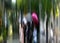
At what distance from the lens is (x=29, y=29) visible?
0.97m

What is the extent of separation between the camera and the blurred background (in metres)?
0.88

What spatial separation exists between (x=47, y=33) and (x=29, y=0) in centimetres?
24

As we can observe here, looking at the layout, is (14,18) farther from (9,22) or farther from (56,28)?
(56,28)

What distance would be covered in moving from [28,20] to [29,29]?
5cm

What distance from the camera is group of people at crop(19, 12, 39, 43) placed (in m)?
0.93

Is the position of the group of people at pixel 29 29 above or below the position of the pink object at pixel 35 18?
below

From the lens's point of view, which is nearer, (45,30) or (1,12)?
(1,12)

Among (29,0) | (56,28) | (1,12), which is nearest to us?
(1,12)

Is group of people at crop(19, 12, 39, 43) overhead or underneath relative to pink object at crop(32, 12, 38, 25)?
underneath

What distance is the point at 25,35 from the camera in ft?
3.12

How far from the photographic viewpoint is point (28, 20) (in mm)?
957

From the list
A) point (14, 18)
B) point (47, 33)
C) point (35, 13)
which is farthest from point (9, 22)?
point (47, 33)

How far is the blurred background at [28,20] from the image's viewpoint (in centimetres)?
88

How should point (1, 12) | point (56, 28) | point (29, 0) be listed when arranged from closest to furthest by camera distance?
point (1, 12)
point (29, 0)
point (56, 28)
